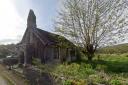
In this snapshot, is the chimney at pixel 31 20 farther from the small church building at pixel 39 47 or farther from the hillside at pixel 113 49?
the hillside at pixel 113 49

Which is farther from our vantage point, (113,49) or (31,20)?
(31,20)

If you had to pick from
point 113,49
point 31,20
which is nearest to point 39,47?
point 31,20

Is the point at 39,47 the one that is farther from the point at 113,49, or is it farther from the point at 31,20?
the point at 113,49

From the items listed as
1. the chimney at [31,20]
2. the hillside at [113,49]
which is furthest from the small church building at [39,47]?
the hillside at [113,49]

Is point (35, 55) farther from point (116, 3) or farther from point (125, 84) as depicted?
point (125, 84)

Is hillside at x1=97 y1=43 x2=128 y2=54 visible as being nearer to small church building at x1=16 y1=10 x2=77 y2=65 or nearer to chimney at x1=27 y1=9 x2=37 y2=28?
small church building at x1=16 y1=10 x2=77 y2=65

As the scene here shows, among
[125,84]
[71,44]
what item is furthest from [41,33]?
[125,84]

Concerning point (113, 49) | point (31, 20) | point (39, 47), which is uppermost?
point (31, 20)

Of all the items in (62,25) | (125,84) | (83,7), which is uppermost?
(83,7)

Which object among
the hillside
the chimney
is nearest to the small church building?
the chimney

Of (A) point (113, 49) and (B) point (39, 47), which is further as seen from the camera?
(B) point (39, 47)

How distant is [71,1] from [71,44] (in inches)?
246

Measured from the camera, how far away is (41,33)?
35969 mm

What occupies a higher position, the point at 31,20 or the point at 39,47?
the point at 31,20
